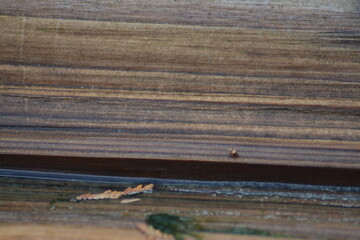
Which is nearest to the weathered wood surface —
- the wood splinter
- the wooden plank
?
the wood splinter

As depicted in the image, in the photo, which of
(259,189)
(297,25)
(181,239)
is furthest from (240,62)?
(181,239)

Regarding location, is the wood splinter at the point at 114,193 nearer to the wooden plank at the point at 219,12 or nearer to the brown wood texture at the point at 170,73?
the brown wood texture at the point at 170,73

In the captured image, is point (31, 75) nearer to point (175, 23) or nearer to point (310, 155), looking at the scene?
point (175, 23)

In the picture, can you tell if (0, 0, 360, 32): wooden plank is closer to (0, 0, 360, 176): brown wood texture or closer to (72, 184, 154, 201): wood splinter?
(0, 0, 360, 176): brown wood texture

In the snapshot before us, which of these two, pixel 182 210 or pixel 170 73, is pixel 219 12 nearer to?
pixel 170 73

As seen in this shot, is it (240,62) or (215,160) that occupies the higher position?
(240,62)

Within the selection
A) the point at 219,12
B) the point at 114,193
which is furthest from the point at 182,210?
the point at 219,12
